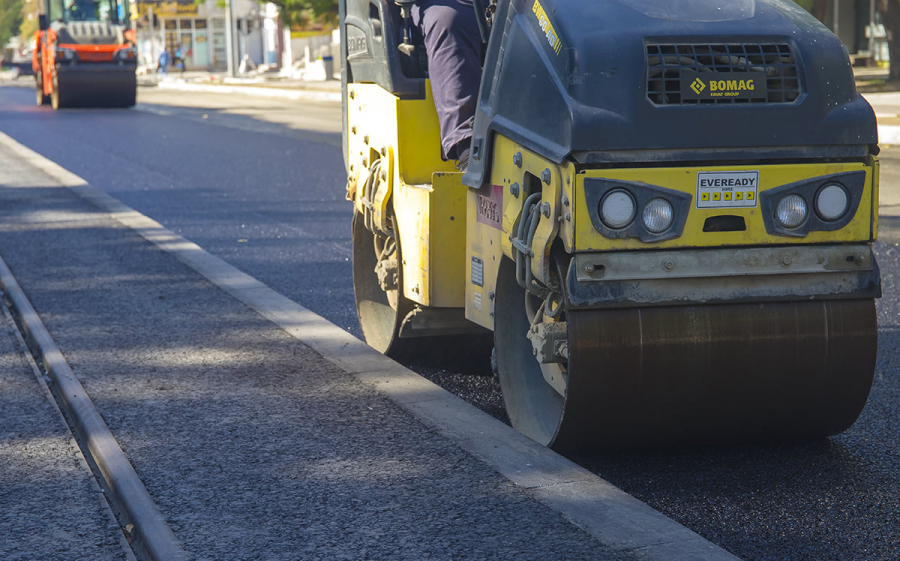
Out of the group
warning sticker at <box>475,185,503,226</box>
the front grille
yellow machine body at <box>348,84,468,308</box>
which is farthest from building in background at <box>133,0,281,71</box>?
the front grille

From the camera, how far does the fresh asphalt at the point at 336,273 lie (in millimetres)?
3391

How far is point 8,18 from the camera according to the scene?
341ft

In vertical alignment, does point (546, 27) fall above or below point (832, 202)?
above

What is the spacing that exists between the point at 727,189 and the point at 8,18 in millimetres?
111003

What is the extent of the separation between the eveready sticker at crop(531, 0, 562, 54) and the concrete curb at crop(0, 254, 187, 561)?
72.9 inches

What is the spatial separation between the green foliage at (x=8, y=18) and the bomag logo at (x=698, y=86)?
364ft

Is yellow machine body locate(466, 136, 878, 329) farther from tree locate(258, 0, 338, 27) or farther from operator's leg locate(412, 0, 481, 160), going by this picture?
tree locate(258, 0, 338, 27)

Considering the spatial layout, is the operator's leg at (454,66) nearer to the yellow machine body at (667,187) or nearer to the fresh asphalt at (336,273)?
the yellow machine body at (667,187)

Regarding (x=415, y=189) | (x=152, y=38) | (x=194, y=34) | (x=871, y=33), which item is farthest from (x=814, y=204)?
(x=194, y=34)

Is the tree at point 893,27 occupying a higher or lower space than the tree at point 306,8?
lower

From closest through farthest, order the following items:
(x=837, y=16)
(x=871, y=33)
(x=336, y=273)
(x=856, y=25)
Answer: (x=336, y=273) < (x=871, y=33) < (x=837, y=16) < (x=856, y=25)

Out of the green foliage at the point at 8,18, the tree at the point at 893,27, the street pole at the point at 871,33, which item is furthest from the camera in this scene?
the green foliage at the point at 8,18

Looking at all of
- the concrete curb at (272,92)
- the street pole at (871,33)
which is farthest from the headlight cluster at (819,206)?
the street pole at (871,33)

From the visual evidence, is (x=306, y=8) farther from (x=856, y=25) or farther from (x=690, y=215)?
(x=690, y=215)
